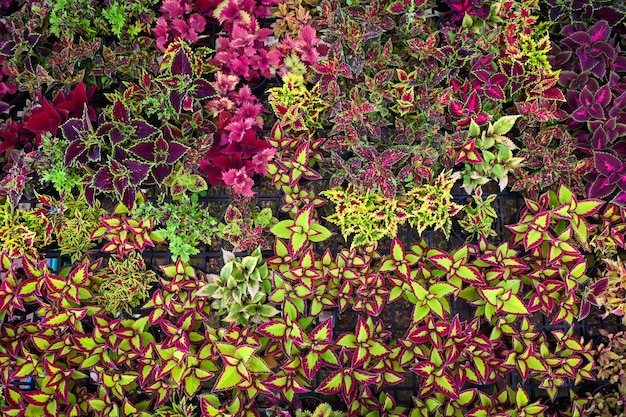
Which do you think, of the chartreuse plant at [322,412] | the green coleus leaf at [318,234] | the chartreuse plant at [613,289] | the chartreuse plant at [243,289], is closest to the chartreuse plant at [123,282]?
the chartreuse plant at [243,289]

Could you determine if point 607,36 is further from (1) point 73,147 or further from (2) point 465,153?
(1) point 73,147

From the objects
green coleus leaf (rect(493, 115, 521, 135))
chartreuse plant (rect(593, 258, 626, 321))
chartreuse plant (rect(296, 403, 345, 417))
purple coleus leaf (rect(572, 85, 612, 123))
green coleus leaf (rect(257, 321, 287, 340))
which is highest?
purple coleus leaf (rect(572, 85, 612, 123))

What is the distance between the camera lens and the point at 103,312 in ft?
5.64

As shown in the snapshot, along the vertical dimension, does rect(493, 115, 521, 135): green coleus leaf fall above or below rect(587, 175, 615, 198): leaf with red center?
above

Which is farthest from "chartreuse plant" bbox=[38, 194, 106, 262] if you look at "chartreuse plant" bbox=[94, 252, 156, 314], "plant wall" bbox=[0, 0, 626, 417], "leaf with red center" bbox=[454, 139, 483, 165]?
"leaf with red center" bbox=[454, 139, 483, 165]

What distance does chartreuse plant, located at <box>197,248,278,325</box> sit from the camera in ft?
5.37

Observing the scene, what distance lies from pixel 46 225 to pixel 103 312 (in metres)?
0.37

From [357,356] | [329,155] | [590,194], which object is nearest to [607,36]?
[590,194]

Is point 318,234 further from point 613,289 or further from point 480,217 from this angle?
point 613,289

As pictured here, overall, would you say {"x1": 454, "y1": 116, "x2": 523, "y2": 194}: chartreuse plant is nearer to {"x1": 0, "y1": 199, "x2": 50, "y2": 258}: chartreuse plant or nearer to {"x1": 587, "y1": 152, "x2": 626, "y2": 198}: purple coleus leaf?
{"x1": 587, "y1": 152, "x2": 626, "y2": 198}: purple coleus leaf

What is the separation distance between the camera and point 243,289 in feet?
5.37

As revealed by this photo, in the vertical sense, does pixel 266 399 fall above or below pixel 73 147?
below

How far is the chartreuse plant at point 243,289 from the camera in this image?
1636mm

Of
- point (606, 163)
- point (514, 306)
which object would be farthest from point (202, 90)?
point (606, 163)
